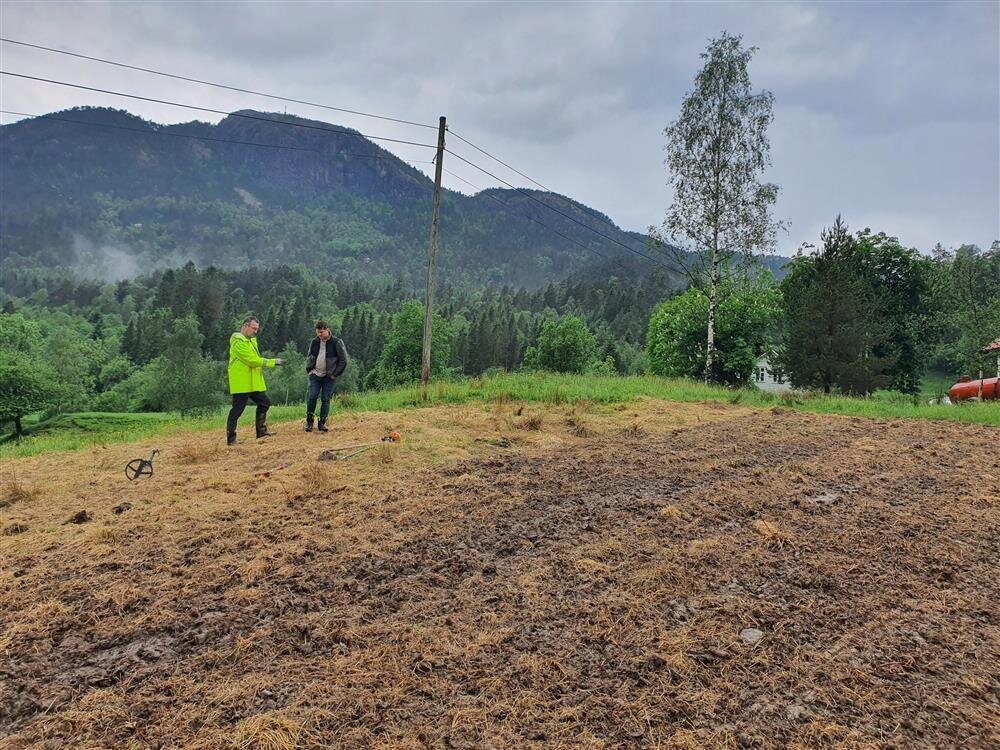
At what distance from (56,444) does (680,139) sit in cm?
2337

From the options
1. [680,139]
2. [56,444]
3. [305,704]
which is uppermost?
[680,139]

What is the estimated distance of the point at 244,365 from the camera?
8547 millimetres

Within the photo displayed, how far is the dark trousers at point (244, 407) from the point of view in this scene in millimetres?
8453

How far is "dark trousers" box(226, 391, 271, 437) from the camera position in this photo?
8453 mm

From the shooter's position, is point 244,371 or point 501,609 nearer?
point 501,609

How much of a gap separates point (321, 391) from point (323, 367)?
48cm

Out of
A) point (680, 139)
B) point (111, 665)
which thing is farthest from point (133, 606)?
point (680, 139)

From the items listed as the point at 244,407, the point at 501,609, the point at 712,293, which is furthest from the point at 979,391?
the point at 244,407

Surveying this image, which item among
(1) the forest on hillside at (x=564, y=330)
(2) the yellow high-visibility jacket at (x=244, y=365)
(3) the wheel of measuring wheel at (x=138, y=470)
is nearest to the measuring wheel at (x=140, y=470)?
(3) the wheel of measuring wheel at (x=138, y=470)

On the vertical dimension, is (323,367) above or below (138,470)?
above

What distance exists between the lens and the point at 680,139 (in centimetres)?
2231

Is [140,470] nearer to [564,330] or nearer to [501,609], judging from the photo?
[501,609]

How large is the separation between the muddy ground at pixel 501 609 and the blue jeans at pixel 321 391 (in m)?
2.83

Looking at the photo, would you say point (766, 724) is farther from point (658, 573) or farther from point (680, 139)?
point (680, 139)
